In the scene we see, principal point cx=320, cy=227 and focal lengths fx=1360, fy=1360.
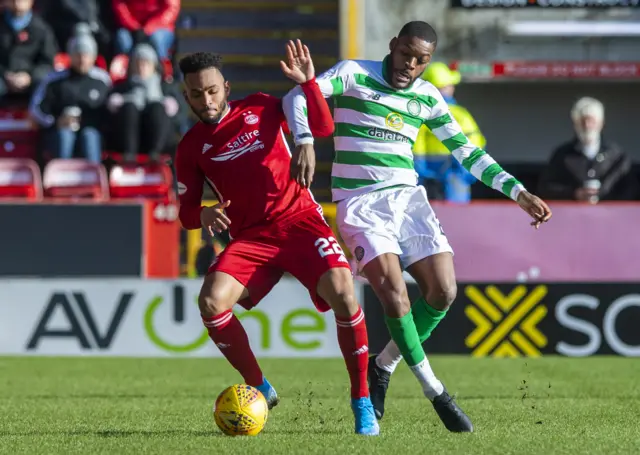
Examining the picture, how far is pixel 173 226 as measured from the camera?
1243 cm

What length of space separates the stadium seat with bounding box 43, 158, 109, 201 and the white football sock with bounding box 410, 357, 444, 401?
6776 millimetres

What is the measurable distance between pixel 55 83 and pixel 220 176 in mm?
6993

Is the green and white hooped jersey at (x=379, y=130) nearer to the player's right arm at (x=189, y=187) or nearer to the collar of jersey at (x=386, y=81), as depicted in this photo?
the collar of jersey at (x=386, y=81)

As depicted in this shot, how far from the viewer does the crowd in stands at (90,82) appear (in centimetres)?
1328

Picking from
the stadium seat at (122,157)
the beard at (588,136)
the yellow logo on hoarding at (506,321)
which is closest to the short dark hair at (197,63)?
the yellow logo on hoarding at (506,321)

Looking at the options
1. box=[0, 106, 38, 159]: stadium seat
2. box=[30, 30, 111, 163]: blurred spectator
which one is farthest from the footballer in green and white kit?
box=[0, 106, 38, 159]: stadium seat

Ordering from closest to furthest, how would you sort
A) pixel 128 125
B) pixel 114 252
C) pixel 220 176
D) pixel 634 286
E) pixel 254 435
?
pixel 254 435, pixel 220 176, pixel 634 286, pixel 114 252, pixel 128 125

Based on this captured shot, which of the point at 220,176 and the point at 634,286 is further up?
the point at 220,176

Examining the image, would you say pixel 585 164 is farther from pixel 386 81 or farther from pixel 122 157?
pixel 386 81

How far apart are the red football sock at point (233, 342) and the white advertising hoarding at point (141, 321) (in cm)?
447

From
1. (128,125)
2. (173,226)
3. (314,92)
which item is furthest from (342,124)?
(128,125)

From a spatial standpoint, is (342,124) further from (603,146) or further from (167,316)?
(603,146)

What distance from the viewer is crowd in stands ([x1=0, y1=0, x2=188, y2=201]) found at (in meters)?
13.3

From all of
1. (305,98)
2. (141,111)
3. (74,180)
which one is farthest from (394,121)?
(141,111)
